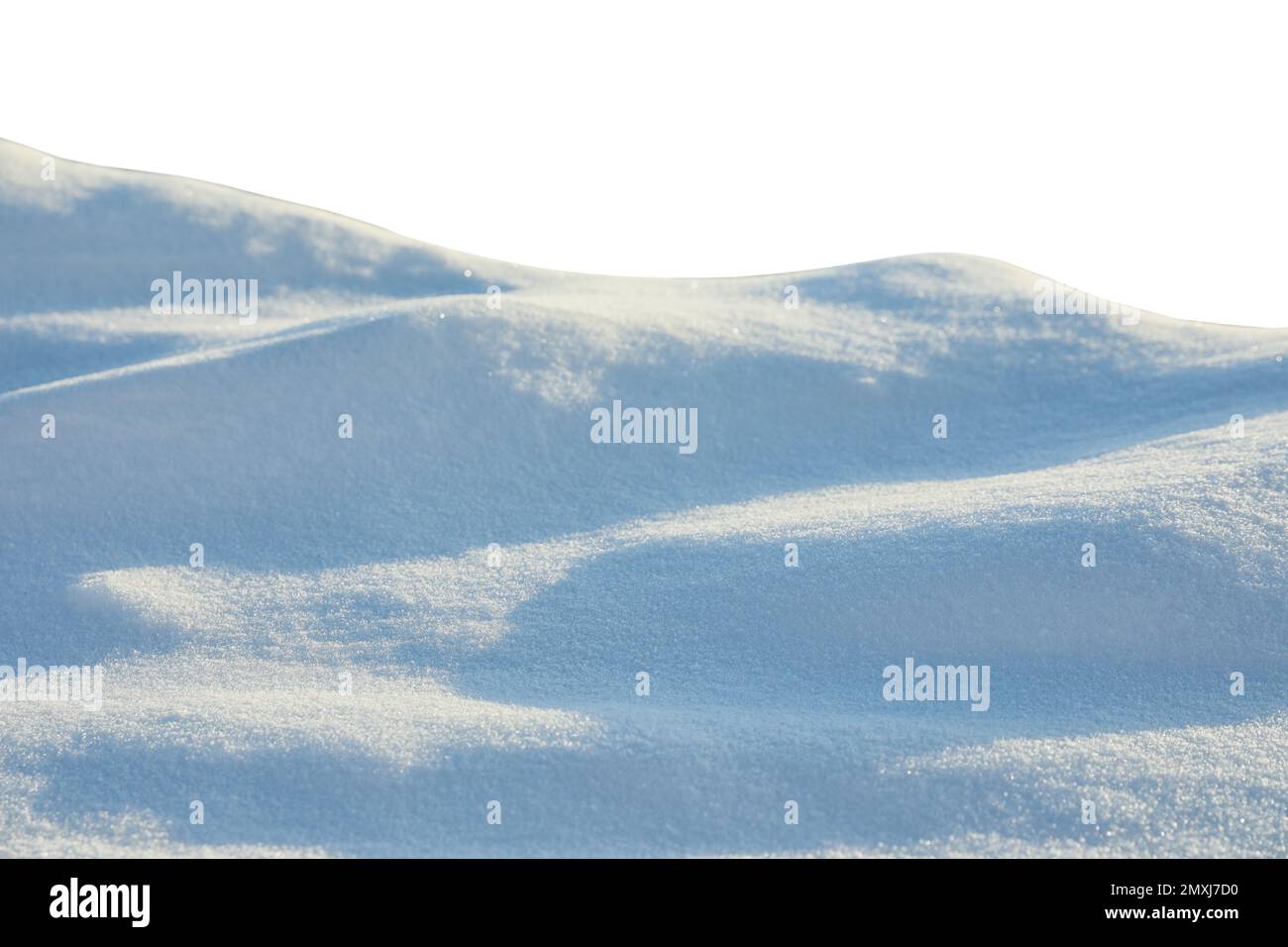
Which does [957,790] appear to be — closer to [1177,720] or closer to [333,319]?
[1177,720]

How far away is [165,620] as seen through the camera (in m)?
6.79

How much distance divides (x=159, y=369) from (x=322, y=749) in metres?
5.29

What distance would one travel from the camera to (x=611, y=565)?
23.8 feet

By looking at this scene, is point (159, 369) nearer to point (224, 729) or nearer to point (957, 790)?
point (224, 729)

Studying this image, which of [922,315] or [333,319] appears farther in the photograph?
[922,315]

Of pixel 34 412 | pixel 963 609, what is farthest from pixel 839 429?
pixel 34 412

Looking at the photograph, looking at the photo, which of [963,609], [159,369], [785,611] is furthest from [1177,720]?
[159,369]

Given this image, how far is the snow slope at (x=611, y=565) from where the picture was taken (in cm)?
494

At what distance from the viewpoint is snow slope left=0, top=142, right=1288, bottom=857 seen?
4938 millimetres
